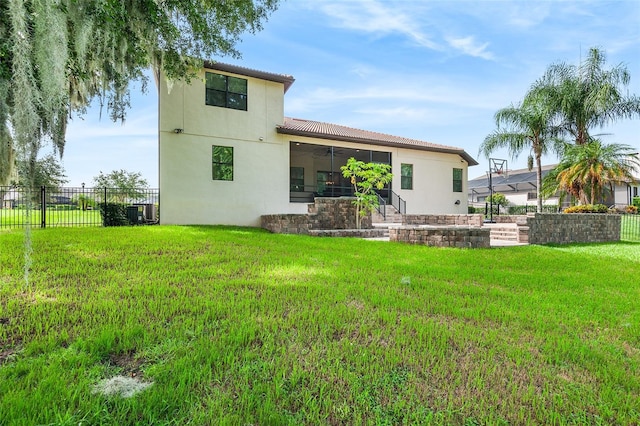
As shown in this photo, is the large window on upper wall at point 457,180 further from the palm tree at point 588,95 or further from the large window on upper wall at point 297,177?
the large window on upper wall at point 297,177

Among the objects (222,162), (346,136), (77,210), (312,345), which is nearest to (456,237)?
(312,345)

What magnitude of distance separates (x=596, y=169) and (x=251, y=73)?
15.8 metres

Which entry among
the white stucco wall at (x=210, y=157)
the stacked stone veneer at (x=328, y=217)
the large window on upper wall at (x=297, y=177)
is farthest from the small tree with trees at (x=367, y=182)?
the large window on upper wall at (x=297, y=177)

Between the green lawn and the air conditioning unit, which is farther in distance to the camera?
the air conditioning unit

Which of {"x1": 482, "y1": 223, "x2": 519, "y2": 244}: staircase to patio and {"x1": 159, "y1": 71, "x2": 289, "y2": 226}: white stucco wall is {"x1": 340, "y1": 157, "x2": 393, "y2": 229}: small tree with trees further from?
{"x1": 482, "y1": 223, "x2": 519, "y2": 244}: staircase to patio

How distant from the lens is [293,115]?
60.9ft

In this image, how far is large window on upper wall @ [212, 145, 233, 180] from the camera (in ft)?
39.8

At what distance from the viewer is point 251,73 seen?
12.4m

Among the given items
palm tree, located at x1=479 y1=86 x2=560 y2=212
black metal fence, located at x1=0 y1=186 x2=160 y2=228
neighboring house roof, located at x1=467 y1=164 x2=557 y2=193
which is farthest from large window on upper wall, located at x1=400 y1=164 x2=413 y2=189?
neighboring house roof, located at x1=467 y1=164 x2=557 y2=193

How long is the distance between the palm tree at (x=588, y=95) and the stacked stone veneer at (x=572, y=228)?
7451 millimetres

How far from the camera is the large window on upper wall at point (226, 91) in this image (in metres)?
12.0

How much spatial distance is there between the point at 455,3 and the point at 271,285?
910cm

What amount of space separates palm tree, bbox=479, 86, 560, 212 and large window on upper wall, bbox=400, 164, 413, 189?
4.71 meters

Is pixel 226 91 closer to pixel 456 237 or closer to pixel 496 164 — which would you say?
pixel 456 237
